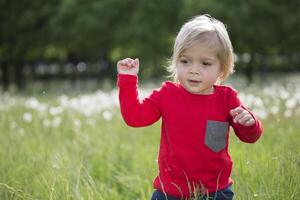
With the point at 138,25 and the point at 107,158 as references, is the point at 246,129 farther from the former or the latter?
the point at 138,25

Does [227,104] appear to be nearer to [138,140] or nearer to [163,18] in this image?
[138,140]

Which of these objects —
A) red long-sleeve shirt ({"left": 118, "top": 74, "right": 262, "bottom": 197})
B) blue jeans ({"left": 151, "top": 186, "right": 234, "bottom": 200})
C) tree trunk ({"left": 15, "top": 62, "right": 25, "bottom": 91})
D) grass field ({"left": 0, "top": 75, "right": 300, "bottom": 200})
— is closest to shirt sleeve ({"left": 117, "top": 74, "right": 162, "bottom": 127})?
red long-sleeve shirt ({"left": 118, "top": 74, "right": 262, "bottom": 197})

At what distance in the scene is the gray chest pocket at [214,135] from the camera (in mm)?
2455

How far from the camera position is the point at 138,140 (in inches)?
225

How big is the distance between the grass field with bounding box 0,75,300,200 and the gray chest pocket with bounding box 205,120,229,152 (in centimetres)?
29

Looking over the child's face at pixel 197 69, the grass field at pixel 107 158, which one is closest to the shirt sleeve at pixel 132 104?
the child's face at pixel 197 69

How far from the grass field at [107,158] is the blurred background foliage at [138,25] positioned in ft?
35.5

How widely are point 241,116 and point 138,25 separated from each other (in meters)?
19.2

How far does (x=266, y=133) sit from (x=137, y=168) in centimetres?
171

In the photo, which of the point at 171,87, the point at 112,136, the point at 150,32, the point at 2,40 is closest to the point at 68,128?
the point at 112,136

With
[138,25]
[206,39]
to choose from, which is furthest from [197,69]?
[138,25]

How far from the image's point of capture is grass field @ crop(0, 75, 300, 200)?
2768 millimetres

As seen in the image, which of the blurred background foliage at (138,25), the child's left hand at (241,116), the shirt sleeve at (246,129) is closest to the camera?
the child's left hand at (241,116)

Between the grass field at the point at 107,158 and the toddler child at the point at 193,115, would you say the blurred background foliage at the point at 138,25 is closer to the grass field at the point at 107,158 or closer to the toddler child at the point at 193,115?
the grass field at the point at 107,158
